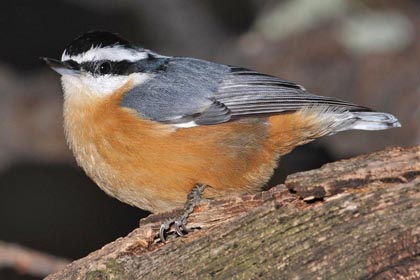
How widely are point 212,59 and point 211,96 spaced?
220 centimetres

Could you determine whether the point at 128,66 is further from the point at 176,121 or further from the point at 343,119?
the point at 343,119

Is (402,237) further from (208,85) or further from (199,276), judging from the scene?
(208,85)

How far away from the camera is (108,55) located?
4.46 m

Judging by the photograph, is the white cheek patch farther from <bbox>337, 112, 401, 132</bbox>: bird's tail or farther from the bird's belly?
<bbox>337, 112, 401, 132</bbox>: bird's tail

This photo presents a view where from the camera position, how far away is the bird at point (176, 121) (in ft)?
13.4

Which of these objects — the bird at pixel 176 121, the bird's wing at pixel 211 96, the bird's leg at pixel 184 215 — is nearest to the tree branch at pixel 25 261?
the bird at pixel 176 121

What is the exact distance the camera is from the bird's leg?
3.58 m

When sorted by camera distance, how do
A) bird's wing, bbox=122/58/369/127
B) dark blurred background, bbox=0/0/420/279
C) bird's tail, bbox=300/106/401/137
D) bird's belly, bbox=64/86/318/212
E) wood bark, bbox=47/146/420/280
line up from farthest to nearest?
dark blurred background, bbox=0/0/420/279 → bird's tail, bbox=300/106/401/137 → bird's wing, bbox=122/58/369/127 → bird's belly, bbox=64/86/318/212 → wood bark, bbox=47/146/420/280

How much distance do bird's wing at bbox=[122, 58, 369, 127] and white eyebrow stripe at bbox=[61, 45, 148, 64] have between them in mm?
191

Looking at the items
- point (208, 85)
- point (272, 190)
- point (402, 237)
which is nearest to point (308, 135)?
point (208, 85)

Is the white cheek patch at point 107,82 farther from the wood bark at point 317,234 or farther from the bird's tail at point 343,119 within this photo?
the wood bark at point 317,234

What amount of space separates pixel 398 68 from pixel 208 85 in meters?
1.93

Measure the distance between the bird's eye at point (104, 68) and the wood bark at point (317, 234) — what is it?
138 cm

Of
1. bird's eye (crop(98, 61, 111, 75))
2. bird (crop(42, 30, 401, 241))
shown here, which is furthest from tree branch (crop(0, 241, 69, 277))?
bird's eye (crop(98, 61, 111, 75))
